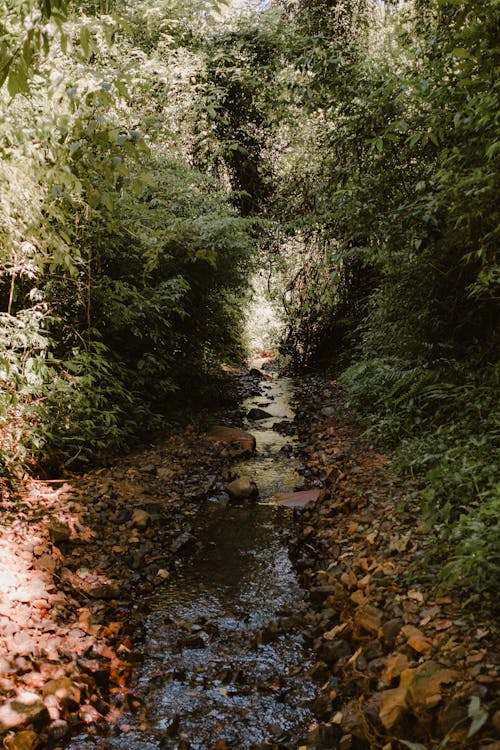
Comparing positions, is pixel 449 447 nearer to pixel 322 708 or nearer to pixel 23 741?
pixel 322 708

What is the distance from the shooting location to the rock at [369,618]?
2.88 meters

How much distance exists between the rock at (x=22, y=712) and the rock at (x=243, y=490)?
2.94 metres

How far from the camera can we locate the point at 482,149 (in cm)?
360

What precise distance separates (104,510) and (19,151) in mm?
2782

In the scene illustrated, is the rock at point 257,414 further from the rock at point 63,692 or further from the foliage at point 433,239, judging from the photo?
the rock at point 63,692

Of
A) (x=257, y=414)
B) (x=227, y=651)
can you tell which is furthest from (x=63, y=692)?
(x=257, y=414)

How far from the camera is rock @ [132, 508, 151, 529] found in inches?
173

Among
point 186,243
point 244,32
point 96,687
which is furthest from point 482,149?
point 244,32

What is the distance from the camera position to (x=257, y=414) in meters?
8.10

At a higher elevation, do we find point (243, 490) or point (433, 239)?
point (433, 239)

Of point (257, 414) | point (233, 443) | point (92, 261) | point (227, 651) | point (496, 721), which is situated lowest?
point (257, 414)

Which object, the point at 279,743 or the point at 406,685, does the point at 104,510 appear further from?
the point at 406,685

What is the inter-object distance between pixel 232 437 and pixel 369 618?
3.92 meters

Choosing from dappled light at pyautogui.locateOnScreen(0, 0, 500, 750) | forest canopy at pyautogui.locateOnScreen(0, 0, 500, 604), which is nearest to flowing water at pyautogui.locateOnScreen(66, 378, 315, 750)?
dappled light at pyautogui.locateOnScreen(0, 0, 500, 750)
